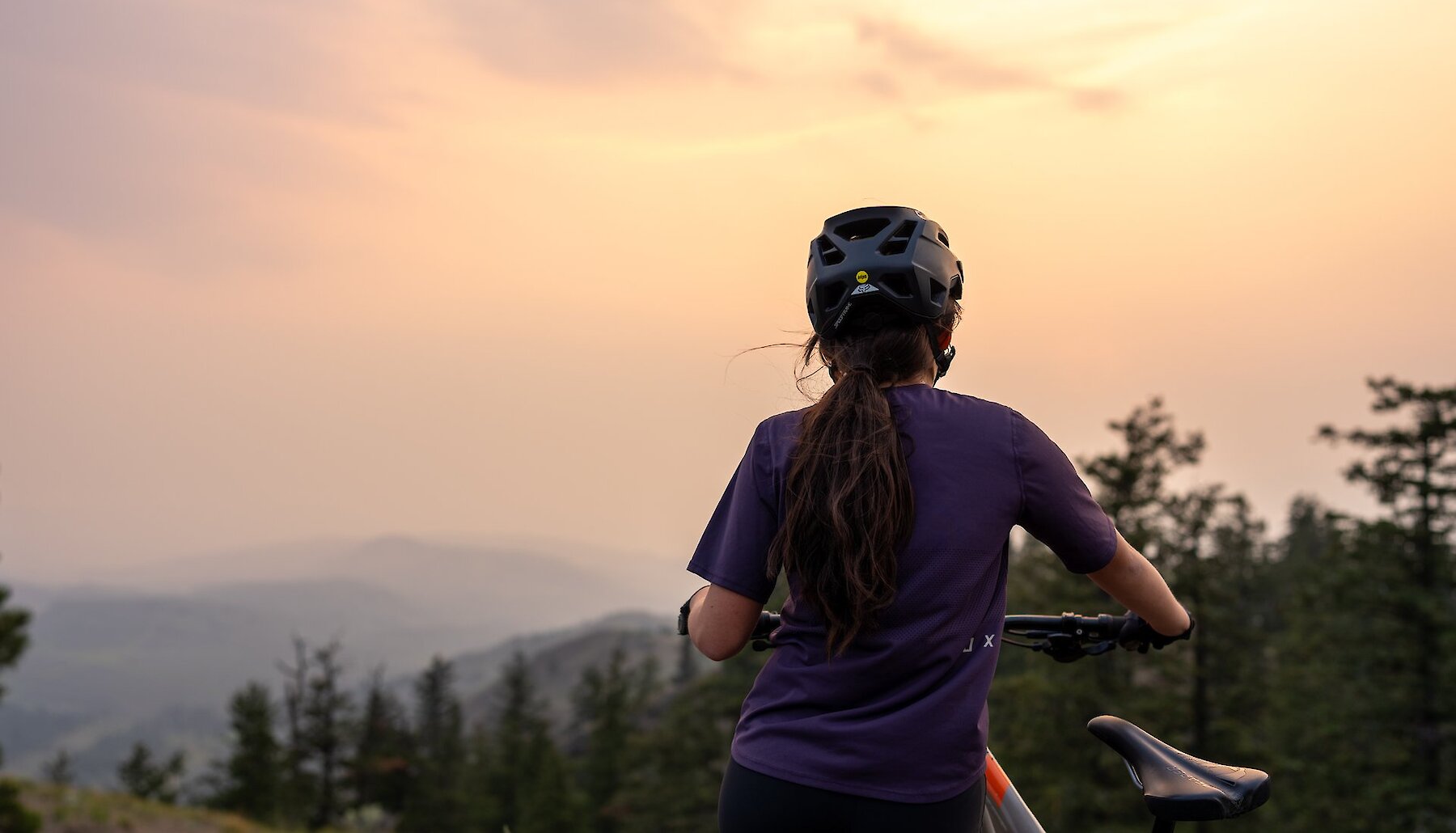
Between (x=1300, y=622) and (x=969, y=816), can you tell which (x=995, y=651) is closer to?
(x=969, y=816)

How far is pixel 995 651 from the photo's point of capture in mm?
2590

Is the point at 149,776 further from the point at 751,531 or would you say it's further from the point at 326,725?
the point at 751,531

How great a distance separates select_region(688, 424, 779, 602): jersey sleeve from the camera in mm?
2641

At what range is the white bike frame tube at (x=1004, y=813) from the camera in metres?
3.11

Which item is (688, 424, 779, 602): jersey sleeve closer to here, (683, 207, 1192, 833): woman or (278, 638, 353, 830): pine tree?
(683, 207, 1192, 833): woman

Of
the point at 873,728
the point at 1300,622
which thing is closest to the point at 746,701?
the point at 873,728

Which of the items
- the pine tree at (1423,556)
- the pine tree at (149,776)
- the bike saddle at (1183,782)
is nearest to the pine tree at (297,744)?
the pine tree at (149,776)

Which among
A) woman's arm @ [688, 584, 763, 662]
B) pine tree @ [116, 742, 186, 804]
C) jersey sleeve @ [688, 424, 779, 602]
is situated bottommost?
pine tree @ [116, 742, 186, 804]

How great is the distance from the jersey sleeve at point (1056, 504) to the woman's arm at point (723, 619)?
0.71 m

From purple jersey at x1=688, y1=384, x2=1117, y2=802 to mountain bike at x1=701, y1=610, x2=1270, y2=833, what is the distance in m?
0.26

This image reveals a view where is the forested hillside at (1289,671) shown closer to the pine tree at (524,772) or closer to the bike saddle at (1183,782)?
the pine tree at (524,772)

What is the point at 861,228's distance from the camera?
3.16 m

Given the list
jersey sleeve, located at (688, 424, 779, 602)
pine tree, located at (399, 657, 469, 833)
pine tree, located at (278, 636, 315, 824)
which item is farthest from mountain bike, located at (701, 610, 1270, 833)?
pine tree, located at (399, 657, 469, 833)

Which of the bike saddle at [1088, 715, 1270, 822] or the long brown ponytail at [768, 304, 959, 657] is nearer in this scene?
the long brown ponytail at [768, 304, 959, 657]
